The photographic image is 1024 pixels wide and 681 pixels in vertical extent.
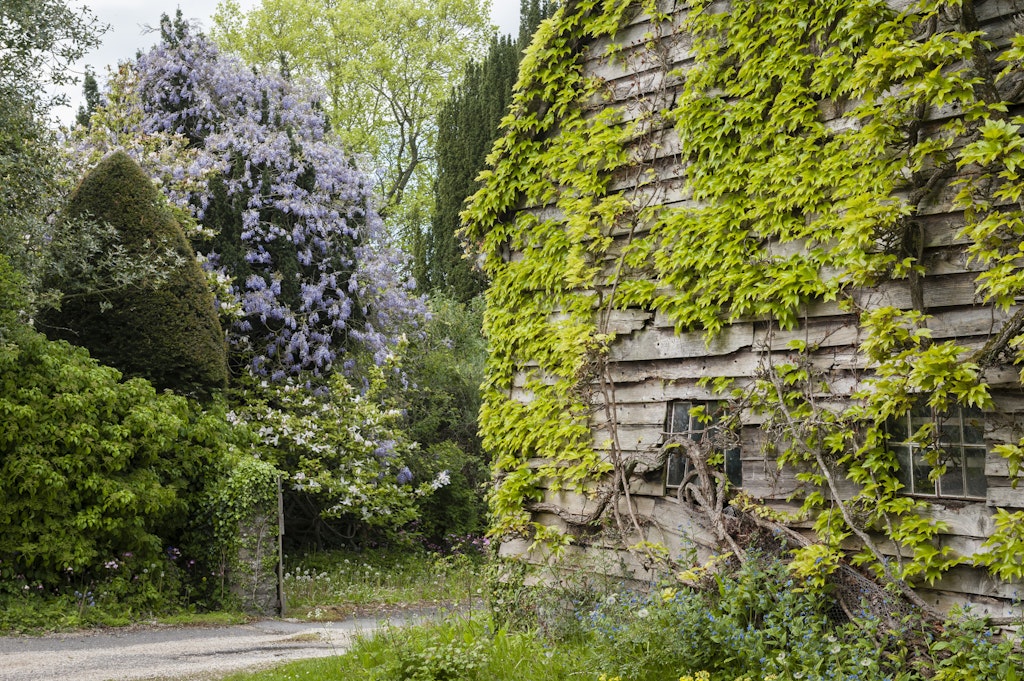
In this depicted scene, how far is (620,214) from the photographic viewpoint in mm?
8320

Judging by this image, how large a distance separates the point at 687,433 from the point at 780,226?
1.82 metres

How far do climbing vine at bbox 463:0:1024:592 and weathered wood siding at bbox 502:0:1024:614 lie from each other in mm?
71

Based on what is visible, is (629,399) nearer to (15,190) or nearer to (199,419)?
(199,419)

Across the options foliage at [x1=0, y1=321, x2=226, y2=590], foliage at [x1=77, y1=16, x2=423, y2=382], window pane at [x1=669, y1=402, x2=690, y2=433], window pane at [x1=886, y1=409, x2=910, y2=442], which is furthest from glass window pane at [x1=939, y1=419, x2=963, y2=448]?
foliage at [x1=77, y1=16, x2=423, y2=382]

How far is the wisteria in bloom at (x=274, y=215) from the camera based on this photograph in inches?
663

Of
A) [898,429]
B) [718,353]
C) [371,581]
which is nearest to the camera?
[898,429]

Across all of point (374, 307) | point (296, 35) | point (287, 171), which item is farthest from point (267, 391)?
point (296, 35)

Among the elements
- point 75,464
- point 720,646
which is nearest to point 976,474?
→ point 720,646

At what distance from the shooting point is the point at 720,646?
6.26m

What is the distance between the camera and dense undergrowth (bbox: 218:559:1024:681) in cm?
559

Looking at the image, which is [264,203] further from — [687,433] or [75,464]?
[687,433]

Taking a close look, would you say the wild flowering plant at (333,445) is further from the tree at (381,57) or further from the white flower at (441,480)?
the tree at (381,57)

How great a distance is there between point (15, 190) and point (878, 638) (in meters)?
10.6

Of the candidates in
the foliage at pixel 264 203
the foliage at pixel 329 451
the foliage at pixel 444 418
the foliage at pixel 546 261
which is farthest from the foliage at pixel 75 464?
the foliage at pixel 444 418
